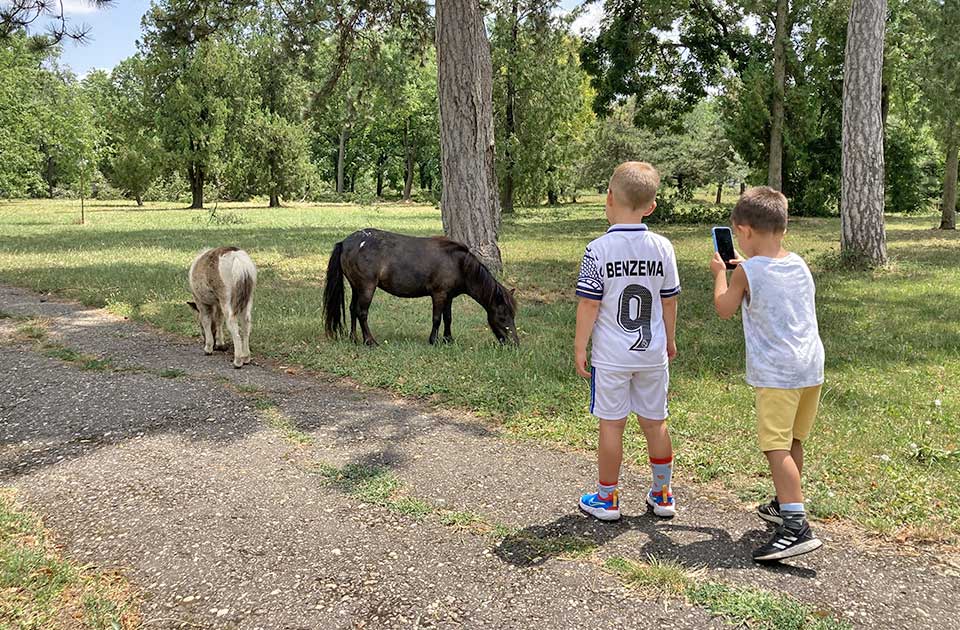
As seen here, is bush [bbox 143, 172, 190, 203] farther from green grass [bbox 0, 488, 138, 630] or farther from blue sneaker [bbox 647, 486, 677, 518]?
blue sneaker [bbox 647, 486, 677, 518]

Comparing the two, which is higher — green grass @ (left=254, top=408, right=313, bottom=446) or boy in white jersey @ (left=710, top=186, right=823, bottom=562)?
boy in white jersey @ (left=710, top=186, right=823, bottom=562)

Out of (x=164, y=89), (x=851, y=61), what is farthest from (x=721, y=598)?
(x=164, y=89)

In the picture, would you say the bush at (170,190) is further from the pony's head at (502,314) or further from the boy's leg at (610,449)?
the boy's leg at (610,449)

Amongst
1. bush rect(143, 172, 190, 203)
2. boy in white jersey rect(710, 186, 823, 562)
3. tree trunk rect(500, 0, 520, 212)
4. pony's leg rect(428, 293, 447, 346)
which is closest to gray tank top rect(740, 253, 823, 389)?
boy in white jersey rect(710, 186, 823, 562)

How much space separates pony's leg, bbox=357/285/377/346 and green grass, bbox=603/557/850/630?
5.52 metres

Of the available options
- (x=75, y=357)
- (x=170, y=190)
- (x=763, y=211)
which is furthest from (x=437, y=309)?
(x=170, y=190)

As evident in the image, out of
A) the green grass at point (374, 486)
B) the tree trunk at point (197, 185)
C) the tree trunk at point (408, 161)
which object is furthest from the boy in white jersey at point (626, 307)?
the tree trunk at point (408, 161)

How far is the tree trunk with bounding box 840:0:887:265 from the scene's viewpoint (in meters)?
13.9

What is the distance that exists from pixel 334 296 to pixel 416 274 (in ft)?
3.57

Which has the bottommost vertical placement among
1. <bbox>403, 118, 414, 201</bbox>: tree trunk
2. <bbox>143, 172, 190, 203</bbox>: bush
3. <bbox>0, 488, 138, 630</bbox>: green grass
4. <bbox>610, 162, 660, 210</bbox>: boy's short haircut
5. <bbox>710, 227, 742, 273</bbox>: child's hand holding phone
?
<bbox>0, 488, 138, 630</bbox>: green grass

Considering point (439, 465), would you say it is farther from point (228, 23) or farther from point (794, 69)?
point (794, 69)

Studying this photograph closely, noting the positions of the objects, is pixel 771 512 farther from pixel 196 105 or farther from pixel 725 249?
pixel 196 105

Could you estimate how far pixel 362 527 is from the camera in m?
4.02

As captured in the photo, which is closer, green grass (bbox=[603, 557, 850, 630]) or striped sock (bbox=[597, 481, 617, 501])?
green grass (bbox=[603, 557, 850, 630])
